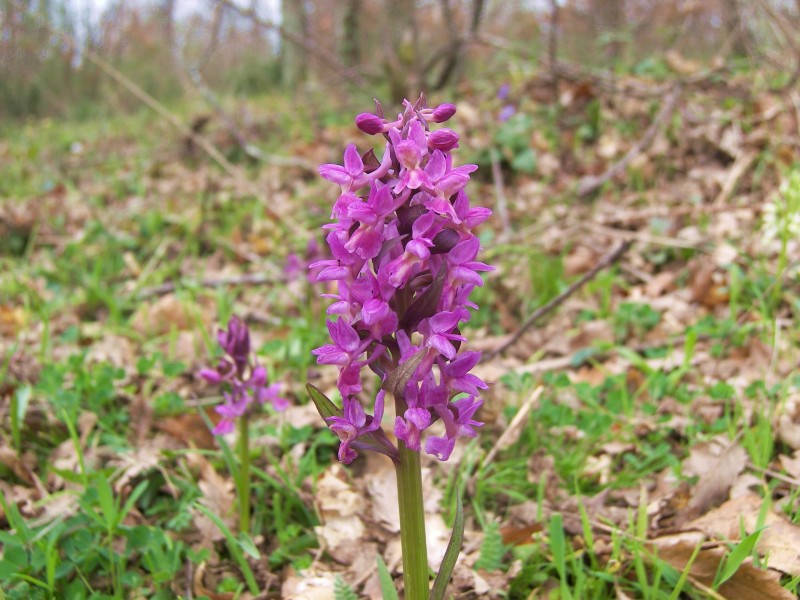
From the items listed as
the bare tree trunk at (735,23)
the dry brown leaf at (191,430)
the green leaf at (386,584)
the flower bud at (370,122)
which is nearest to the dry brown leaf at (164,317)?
the dry brown leaf at (191,430)

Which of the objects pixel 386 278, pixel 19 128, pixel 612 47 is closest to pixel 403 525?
pixel 386 278

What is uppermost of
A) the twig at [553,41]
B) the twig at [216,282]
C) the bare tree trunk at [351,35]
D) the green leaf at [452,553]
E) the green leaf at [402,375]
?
the bare tree trunk at [351,35]

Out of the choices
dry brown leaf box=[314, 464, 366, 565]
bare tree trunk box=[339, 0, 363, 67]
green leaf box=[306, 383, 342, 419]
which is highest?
bare tree trunk box=[339, 0, 363, 67]

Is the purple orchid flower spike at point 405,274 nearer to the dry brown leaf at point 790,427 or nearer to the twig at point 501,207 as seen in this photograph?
the dry brown leaf at point 790,427

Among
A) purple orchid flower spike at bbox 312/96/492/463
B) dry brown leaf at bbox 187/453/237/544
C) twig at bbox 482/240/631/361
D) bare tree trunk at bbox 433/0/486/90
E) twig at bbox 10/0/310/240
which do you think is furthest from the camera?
bare tree trunk at bbox 433/0/486/90

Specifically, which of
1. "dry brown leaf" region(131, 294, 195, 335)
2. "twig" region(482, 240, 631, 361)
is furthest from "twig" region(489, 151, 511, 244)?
"dry brown leaf" region(131, 294, 195, 335)

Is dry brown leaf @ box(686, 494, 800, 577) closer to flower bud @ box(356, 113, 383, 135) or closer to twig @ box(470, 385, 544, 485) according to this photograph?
twig @ box(470, 385, 544, 485)
